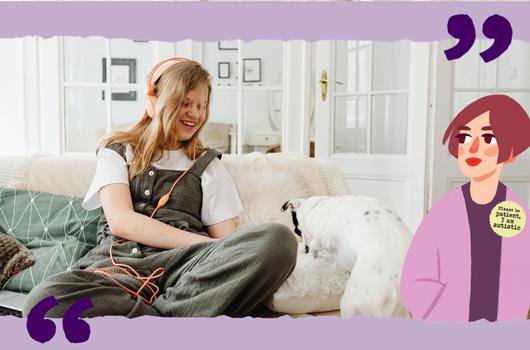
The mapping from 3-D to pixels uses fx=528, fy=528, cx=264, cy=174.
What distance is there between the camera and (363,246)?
0.75 meters

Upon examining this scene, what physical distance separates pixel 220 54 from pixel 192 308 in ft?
5.87

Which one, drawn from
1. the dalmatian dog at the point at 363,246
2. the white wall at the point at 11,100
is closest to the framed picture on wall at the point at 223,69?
the white wall at the point at 11,100

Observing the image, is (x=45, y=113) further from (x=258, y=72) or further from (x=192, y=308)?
(x=192, y=308)

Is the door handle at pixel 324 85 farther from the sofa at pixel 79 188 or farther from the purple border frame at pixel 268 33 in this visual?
the purple border frame at pixel 268 33

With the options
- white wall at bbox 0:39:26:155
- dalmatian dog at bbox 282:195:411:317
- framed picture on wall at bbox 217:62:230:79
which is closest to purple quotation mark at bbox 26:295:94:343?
dalmatian dog at bbox 282:195:411:317

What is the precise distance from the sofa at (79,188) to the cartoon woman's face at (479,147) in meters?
0.74

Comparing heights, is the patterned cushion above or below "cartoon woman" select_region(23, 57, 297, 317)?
below

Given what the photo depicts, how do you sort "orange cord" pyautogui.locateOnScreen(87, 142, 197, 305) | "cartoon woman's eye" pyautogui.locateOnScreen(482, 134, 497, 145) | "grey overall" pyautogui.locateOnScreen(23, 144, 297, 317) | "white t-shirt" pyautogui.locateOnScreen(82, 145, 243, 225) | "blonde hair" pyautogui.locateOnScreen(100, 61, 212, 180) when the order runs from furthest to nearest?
"white t-shirt" pyautogui.locateOnScreen(82, 145, 243, 225) < "blonde hair" pyautogui.locateOnScreen(100, 61, 212, 180) < "orange cord" pyautogui.locateOnScreen(87, 142, 197, 305) < "grey overall" pyautogui.locateOnScreen(23, 144, 297, 317) < "cartoon woman's eye" pyautogui.locateOnScreen(482, 134, 497, 145)

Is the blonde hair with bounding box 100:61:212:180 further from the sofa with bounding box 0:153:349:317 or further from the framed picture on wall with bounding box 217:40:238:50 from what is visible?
the framed picture on wall with bounding box 217:40:238:50

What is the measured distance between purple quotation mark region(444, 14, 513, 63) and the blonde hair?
23.7 inches

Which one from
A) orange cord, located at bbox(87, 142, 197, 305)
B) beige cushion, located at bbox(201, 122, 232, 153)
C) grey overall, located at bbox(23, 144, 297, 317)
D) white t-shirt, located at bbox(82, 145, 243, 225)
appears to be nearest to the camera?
grey overall, located at bbox(23, 144, 297, 317)

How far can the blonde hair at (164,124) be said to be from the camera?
110cm

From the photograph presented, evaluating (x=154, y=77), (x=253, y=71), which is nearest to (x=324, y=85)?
(x=253, y=71)

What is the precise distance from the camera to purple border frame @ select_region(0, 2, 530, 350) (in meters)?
0.66
